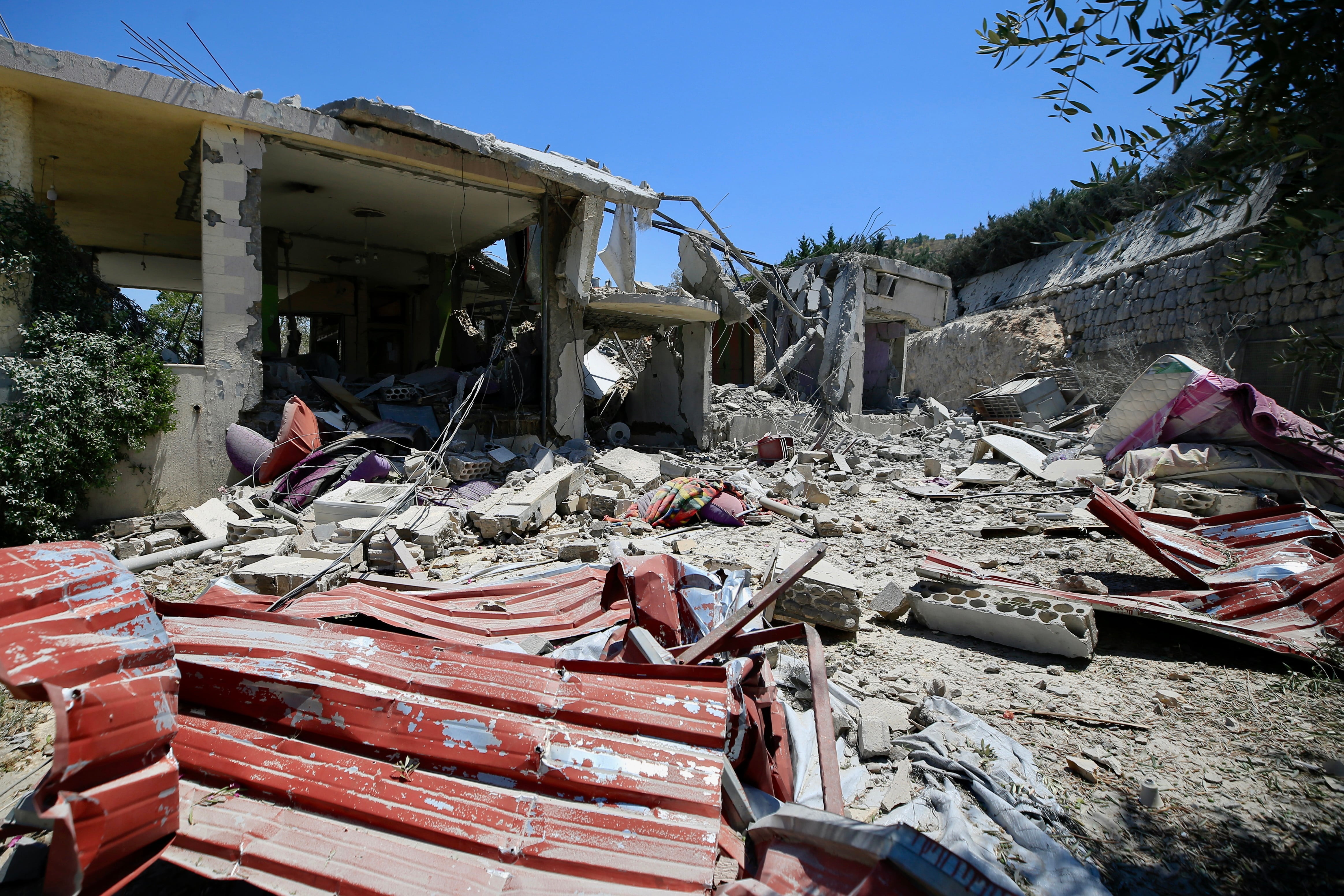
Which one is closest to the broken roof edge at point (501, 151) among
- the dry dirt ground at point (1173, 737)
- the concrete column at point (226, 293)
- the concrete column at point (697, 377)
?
the concrete column at point (226, 293)

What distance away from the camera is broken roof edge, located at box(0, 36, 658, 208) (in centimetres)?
622

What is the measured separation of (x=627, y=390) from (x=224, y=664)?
36.8 feet

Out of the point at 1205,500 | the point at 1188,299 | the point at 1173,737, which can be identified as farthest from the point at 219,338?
the point at 1188,299

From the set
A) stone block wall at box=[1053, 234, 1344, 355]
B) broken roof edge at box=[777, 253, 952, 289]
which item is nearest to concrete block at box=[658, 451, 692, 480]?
broken roof edge at box=[777, 253, 952, 289]

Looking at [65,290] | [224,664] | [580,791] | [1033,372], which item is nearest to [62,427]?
[65,290]

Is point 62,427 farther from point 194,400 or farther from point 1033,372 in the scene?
point 1033,372

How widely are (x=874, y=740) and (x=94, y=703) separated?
258cm

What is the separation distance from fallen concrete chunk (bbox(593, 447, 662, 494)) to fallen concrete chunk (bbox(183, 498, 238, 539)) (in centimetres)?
432

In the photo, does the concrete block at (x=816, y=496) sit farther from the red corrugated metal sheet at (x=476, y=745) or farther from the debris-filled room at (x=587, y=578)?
the red corrugated metal sheet at (x=476, y=745)

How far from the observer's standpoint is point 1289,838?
2.16 m

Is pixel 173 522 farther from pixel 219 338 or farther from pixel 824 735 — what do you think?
pixel 824 735

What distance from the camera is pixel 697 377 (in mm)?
12109

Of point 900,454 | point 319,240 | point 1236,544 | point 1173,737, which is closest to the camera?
point 1173,737

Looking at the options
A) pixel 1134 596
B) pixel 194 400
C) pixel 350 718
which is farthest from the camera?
pixel 194 400
